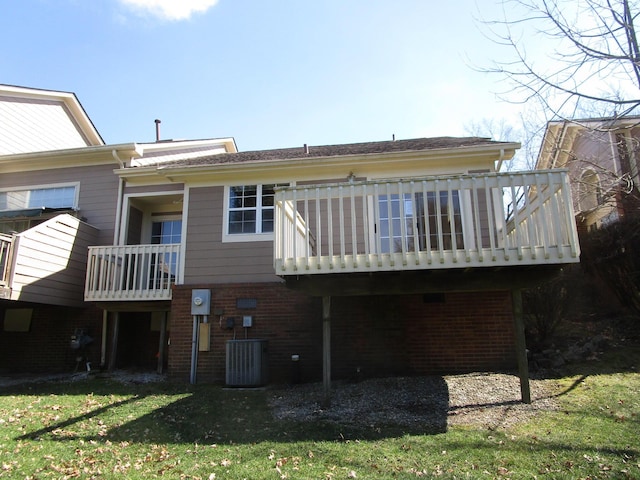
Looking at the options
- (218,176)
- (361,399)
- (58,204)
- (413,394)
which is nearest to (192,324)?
(218,176)

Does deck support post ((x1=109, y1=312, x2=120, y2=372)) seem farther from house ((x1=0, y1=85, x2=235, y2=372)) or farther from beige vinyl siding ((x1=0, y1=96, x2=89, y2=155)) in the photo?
beige vinyl siding ((x1=0, y1=96, x2=89, y2=155))

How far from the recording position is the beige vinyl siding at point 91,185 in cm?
1140

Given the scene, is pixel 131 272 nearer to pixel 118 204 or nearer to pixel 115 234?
pixel 115 234

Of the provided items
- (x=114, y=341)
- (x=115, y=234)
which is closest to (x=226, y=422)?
(x=114, y=341)

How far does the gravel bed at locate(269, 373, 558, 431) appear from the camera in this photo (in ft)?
18.8

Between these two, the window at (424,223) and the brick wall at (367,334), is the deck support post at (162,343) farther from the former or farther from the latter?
the window at (424,223)

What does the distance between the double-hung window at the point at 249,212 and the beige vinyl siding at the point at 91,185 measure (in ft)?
12.0

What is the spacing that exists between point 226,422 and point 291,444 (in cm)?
134

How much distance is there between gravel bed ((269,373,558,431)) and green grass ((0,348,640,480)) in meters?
0.28

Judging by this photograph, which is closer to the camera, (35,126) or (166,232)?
(166,232)

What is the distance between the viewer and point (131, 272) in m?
10.3

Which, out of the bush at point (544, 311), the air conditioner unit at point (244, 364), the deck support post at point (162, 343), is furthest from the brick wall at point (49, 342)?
the bush at point (544, 311)

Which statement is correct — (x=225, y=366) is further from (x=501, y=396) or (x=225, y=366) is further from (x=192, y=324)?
(x=501, y=396)

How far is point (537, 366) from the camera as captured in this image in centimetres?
820
